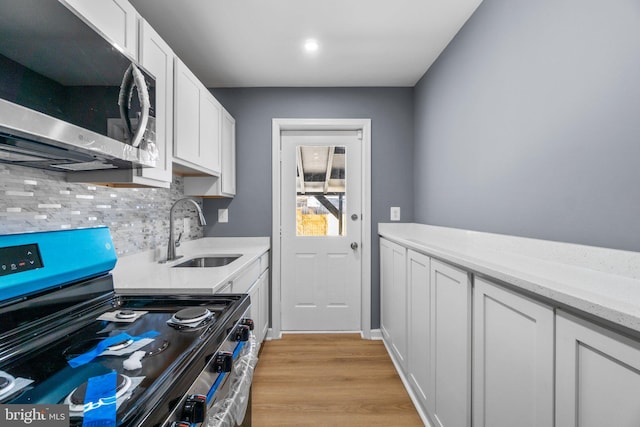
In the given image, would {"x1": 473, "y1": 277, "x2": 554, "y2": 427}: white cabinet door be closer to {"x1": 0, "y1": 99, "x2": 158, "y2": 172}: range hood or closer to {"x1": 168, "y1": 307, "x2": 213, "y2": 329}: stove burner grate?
{"x1": 168, "y1": 307, "x2": 213, "y2": 329}: stove burner grate

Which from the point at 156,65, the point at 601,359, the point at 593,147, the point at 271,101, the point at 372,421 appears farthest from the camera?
the point at 271,101

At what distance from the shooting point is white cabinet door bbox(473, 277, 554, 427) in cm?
79

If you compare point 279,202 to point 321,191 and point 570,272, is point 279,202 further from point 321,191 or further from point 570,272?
point 570,272

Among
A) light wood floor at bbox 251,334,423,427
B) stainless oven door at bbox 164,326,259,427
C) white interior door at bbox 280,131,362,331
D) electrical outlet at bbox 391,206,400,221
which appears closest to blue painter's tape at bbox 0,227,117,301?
stainless oven door at bbox 164,326,259,427

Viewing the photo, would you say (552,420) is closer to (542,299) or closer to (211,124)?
(542,299)

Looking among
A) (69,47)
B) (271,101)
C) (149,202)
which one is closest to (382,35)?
(271,101)

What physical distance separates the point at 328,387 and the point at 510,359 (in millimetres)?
1433

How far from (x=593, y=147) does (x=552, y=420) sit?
0.90 metres

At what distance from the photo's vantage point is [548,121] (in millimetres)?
1220

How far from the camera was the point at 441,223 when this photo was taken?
2.26m

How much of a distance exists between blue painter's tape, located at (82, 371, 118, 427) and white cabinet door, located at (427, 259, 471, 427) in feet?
3.89

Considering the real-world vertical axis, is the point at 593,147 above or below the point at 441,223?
above

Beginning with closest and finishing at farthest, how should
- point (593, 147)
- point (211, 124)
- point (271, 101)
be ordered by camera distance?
point (593, 147), point (211, 124), point (271, 101)

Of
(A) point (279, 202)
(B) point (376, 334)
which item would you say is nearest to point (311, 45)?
(A) point (279, 202)
